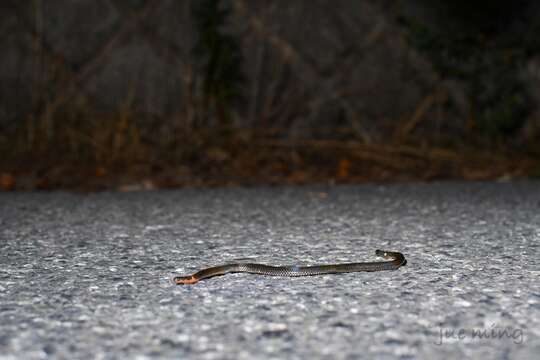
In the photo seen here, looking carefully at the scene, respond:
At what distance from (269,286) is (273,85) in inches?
208

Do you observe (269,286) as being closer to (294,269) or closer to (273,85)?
(294,269)

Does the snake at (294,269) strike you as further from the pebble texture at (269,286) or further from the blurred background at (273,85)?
the blurred background at (273,85)

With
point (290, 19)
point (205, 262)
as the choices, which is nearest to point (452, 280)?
point (205, 262)

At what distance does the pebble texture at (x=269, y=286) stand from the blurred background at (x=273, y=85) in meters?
2.60

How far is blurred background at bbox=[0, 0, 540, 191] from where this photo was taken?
6.67 meters

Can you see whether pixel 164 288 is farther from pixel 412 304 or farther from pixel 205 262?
pixel 412 304

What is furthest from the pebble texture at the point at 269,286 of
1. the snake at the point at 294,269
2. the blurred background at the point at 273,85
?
the blurred background at the point at 273,85

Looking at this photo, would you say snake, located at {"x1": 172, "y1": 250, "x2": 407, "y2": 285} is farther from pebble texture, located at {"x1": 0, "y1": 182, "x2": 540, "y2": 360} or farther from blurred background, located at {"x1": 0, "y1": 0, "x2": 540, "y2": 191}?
blurred background, located at {"x1": 0, "y1": 0, "x2": 540, "y2": 191}

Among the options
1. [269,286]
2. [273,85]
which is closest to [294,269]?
[269,286]

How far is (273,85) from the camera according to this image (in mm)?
7270

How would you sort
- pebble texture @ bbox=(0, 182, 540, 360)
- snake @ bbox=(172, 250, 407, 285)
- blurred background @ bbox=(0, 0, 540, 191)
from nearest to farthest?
pebble texture @ bbox=(0, 182, 540, 360), snake @ bbox=(172, 250, 407, 285), blurred background @ bbox=(0, 0, 540, 191)

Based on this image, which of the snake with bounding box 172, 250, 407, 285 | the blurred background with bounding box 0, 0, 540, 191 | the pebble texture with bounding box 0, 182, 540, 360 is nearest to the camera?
the pebble texture with bounding box 0, 182, 540, 360

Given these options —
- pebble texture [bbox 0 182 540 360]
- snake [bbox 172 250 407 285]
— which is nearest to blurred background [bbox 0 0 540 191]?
pebble texture [bbox 0 182 540 360]

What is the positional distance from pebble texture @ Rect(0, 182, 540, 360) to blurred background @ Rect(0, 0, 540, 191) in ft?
8.55
